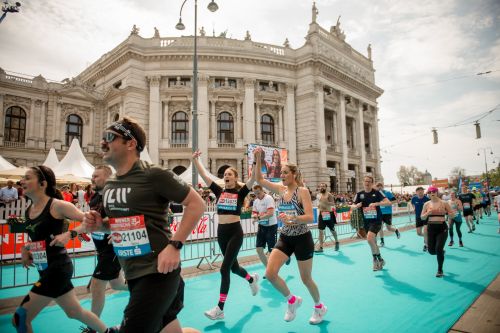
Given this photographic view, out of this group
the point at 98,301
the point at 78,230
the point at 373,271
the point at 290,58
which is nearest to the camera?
the point at 78,230

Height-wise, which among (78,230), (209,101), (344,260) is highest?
(209,101)

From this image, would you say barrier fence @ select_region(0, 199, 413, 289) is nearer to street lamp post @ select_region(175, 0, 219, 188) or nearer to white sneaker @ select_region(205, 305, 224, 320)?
white sneaker @ select_region(205, 305, 224, 320)

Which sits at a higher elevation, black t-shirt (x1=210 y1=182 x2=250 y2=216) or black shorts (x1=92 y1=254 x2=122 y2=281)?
black t-shirt (x1=210 y1=182 x2=250 y2=216)

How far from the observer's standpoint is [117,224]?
2346 mm

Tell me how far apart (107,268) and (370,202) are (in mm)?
6897

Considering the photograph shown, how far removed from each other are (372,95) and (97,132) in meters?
35.9

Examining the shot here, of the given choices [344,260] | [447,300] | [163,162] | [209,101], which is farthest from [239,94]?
[447,300]

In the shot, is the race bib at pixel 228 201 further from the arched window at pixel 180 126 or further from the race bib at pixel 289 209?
the arched window at pixel 180 126

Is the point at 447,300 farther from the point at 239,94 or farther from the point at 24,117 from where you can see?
the point at 24,117

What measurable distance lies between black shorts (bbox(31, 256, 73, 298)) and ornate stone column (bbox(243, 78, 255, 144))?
2735 centimetres

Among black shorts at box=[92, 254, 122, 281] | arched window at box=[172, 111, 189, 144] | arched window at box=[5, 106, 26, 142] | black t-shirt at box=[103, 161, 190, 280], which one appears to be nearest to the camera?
black t-shirt at box=[103, 161, 190, 280]

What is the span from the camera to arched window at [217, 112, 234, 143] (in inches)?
1220

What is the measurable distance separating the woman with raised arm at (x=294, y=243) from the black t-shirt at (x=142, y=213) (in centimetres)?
223

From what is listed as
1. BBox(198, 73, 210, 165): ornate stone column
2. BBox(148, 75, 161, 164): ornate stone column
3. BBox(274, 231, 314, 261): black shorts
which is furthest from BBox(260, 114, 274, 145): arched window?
BBox(274, 231, 314, 261): black shorts
